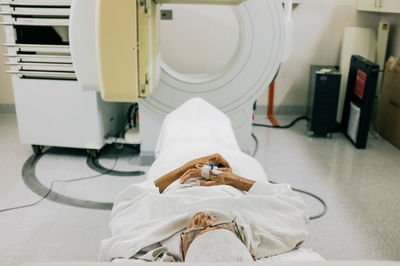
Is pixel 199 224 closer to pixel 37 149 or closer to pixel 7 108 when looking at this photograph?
pixel 37 149

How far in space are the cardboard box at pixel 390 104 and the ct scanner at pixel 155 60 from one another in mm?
1122

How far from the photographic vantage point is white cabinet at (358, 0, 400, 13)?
2.71 metres

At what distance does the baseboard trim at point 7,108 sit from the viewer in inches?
136

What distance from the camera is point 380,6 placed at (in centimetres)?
288

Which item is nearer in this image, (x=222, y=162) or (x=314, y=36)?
(x=222, y=162)

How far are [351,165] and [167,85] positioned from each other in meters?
1.30

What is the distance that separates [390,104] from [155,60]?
2329mm

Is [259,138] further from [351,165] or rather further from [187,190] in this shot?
[187,190]

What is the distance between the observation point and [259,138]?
307cm

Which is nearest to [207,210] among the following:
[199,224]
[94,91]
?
[199,224]

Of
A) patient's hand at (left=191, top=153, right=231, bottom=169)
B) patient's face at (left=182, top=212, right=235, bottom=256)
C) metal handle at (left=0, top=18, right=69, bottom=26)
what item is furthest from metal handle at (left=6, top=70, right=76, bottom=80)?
patient's face at (left=182, top=212, right=235, bottom=256)

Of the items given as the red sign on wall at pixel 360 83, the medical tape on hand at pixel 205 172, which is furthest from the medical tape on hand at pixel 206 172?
the red sign on wall at pixel 360 83

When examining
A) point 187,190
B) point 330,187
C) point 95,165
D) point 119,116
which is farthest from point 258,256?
point 119,116

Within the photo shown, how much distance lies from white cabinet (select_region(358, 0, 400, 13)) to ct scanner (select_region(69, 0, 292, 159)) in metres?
1.00
